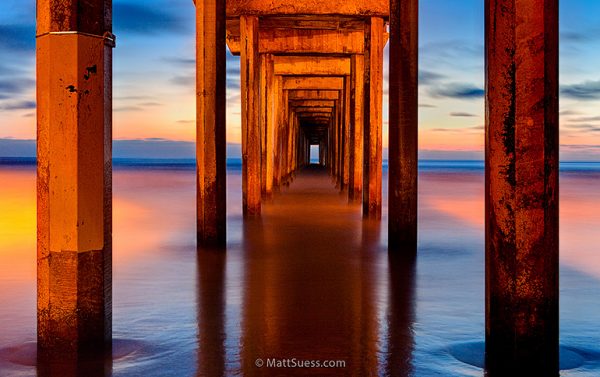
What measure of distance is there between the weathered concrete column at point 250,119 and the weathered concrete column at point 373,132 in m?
2.10

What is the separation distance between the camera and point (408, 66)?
827 cm

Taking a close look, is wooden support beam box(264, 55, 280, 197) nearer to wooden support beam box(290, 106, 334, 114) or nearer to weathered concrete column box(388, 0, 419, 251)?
weathered concrete column box(388, 0, 419, 251)

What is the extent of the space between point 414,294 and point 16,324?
316 centimetres

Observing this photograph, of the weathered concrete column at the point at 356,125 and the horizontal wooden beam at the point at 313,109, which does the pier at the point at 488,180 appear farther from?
the horizontal wooden beam at the point at 313,109

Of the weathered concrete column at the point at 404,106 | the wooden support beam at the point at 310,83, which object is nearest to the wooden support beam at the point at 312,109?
the wooden support beam at the point at 310,83

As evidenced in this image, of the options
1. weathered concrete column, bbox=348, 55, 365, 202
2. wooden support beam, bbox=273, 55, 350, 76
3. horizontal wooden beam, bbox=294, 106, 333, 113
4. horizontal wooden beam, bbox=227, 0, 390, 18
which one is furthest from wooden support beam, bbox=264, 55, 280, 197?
horizontal wooden beam, bbox=294, 106, 333, 113

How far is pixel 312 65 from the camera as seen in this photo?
20000mm

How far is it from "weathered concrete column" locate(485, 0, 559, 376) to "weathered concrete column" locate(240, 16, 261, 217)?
9563 mm

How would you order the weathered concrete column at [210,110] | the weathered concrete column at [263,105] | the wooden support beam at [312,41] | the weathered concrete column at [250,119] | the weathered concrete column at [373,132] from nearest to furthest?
the weathered concrete column at [210,110], the weathered concrete column at [373,132], the weathered concrete column at [250,119], the wooden support beam at [312,41], the weathered concrete column at [263,105]

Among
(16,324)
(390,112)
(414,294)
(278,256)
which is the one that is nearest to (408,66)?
(390,112)

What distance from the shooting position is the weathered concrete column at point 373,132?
12.9m

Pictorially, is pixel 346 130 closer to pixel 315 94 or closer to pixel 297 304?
pixel 315 94

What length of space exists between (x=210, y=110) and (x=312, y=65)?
11855 millimetres

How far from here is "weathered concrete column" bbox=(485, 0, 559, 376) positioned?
351 centimetres
